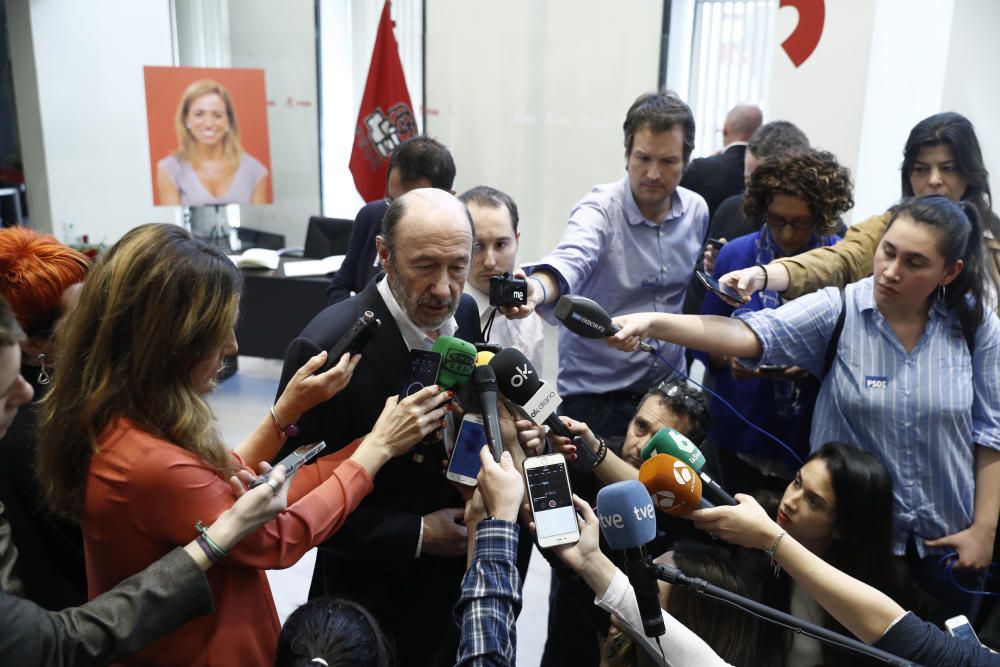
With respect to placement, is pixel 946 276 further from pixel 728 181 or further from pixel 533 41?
pixel 533 41

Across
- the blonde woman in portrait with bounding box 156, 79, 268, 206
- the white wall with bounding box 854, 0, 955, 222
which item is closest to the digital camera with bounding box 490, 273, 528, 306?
the white wall with bounding box 854, 0, 955, 222

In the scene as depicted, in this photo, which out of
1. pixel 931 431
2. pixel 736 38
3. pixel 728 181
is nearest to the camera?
pixel 931 431

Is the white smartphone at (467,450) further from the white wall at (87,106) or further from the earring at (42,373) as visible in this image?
the white wall at (87,106)

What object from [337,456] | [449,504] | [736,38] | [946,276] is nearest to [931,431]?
[946,276]

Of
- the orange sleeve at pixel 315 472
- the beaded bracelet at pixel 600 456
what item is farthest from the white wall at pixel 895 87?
the orange sleeve at pixel 315 472

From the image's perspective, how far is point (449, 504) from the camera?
1.84 metres

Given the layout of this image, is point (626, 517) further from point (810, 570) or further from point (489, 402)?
point (810, 570)

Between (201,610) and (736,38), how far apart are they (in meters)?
5.57

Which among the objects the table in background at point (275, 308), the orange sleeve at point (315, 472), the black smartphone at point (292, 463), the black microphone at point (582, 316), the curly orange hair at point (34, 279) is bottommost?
the table in background at point (275, 308)

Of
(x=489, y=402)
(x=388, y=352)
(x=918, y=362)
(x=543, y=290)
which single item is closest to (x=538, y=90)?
(x=543, y=290)

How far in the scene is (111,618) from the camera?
3.91 ft

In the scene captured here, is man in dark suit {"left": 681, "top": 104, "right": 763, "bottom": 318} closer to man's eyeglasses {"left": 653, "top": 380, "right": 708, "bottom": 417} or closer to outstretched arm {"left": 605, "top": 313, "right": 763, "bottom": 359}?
man's eyeglasses {"left": 653, "top": 380, "right": 708, "bottom": 417}

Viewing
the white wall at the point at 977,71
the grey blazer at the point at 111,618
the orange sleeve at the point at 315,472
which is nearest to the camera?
the grey blazer at the point at 111,618

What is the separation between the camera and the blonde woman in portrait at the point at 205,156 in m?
5.94
